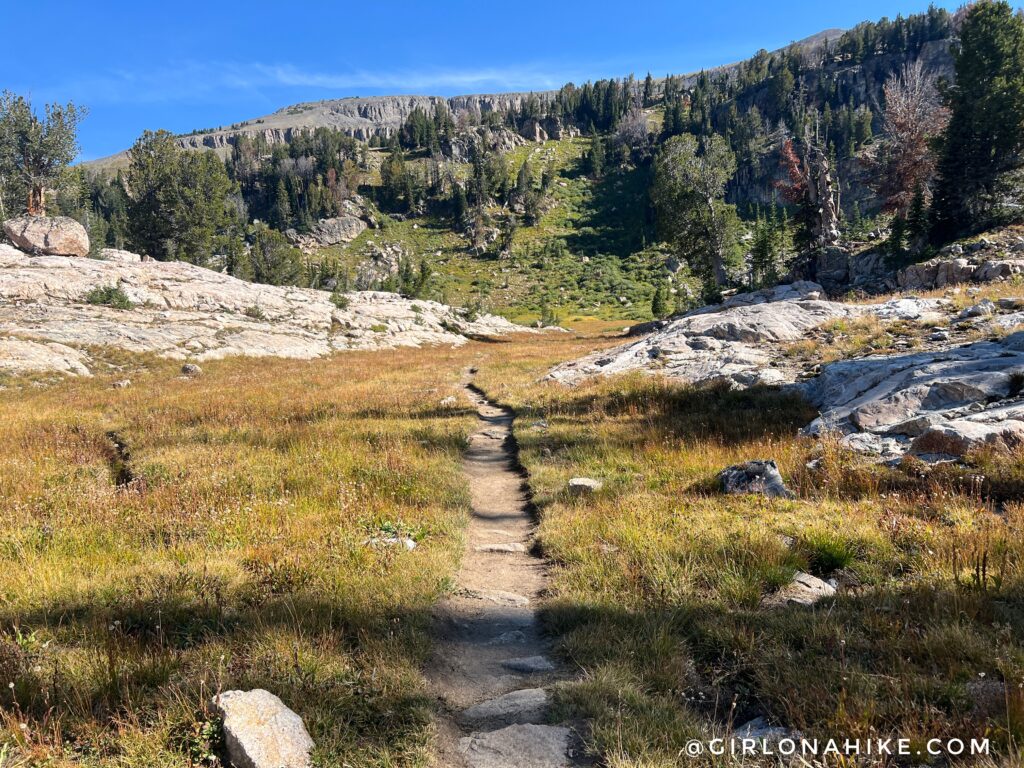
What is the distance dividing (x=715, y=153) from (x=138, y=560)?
55293mm

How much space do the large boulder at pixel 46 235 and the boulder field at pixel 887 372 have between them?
57.5 m

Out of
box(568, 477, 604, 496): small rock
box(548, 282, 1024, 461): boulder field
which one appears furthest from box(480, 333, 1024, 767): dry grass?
box(548, 282, 1024, 461): boulder field

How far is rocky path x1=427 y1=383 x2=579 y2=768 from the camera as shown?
3131 millimetres

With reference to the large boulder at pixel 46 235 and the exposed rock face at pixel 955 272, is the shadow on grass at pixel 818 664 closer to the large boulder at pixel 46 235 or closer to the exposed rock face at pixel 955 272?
the exposed rock face at pixel 955 272

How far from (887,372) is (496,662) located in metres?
11.2

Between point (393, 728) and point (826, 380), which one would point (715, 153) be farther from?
point (393, 728)

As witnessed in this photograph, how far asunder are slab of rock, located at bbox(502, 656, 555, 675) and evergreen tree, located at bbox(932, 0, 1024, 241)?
41.3 metres

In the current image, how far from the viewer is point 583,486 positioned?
8.11 metres

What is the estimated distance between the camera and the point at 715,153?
4834 centimetres

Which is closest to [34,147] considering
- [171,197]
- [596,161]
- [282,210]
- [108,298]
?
[171,197]

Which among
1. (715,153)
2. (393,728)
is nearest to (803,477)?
(393,728)

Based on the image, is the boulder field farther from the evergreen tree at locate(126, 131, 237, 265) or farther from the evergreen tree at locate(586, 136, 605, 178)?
the evergreen tree at locate(586, 136, 605, 178)

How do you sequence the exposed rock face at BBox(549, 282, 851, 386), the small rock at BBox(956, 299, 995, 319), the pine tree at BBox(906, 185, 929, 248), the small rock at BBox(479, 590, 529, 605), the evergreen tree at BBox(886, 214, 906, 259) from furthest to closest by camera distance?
the evergreen tree at BBox(886, 214, 906, 259) < the pine tree at BBox(906, 185, 929, 248) < the exposed rock face at BBox(549, 282, 851, 386) < the small rock at BBox(956, 299, 995, 319) < the small rock at BBox(479, 590, 529, 605)

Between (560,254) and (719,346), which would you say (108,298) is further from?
(560,254)
